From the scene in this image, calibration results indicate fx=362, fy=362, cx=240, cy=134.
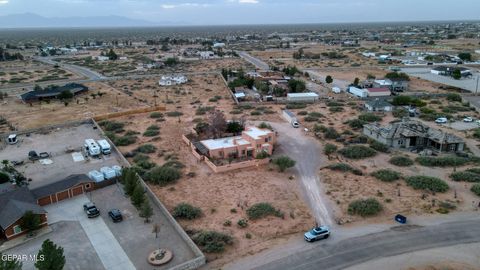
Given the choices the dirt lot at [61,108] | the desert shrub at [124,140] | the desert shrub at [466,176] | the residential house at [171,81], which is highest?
the residential house at [171,81]

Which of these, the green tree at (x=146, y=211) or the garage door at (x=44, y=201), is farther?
the garage door at (x=44, y=201)

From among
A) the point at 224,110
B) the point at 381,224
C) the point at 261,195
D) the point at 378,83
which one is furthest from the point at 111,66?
the point at 381,224

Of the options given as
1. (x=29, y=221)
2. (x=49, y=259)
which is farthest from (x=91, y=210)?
(x=49, y=259)

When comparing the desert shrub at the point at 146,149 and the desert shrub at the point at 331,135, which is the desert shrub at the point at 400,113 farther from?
the desert shrub at the point at 146,149

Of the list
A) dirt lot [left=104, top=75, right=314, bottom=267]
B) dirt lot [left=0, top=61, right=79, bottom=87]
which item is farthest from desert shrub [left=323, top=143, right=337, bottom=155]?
dirt lot [left=0, top=61, right=79, bottom=87]

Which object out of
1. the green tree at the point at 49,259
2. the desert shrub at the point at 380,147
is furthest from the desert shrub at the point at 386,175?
the green tree at the point at 49,259

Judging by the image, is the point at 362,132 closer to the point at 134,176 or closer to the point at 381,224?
the point at 381,224

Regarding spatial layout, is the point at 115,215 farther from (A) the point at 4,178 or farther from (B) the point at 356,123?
(B) the point at 356,123
